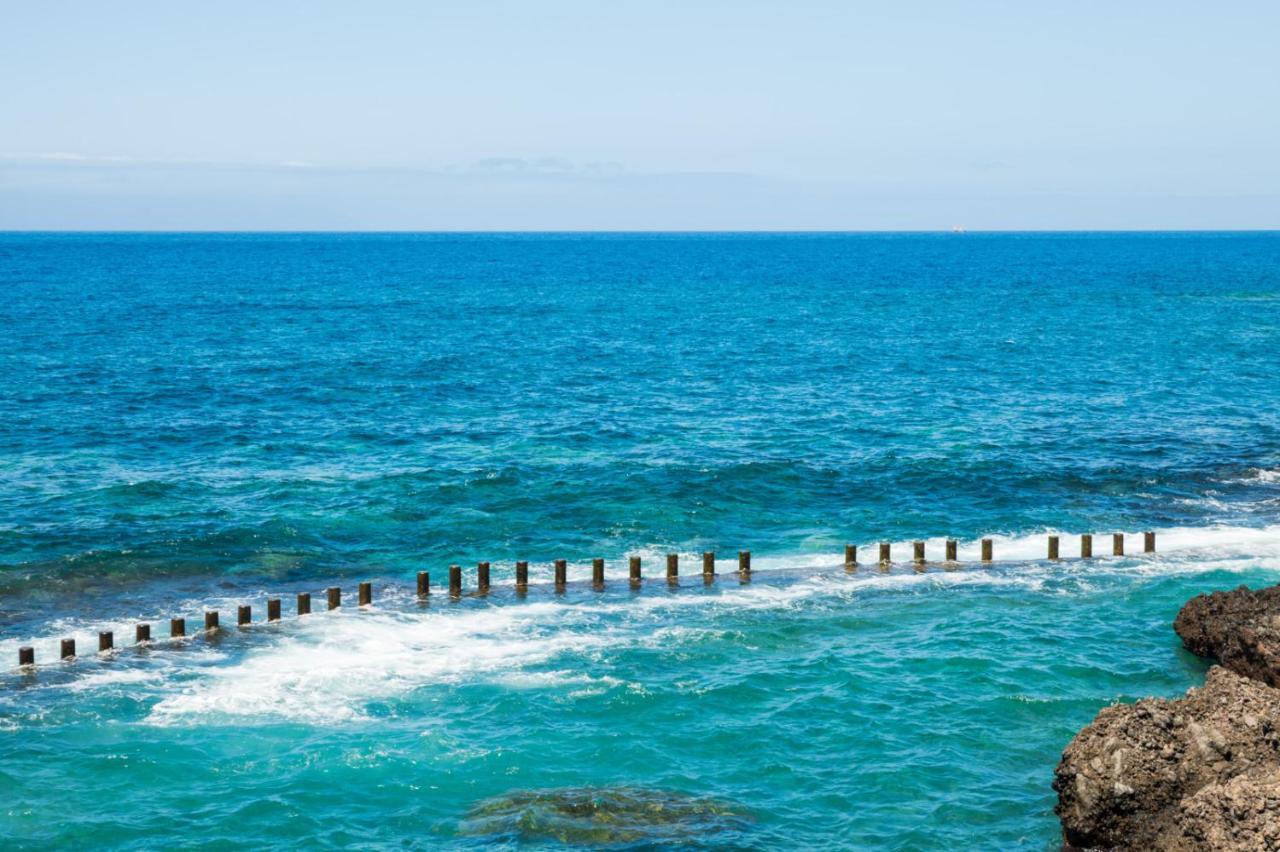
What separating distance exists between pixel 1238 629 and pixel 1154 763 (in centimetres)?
1126

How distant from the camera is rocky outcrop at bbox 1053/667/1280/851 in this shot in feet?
92.9

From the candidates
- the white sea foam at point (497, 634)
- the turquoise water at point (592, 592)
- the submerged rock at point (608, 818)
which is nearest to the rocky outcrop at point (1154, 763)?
the turquoise water at point (592, 592)

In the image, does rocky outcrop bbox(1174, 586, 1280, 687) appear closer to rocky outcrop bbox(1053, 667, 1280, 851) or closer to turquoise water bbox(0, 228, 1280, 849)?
turquoise water bbox(0, 228, 1280, 849)

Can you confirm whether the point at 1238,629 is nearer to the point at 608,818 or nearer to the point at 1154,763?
the point at 1154,763

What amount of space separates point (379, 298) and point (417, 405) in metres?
104

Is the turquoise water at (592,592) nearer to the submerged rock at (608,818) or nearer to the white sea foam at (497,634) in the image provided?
the white sea foam at (497,634)

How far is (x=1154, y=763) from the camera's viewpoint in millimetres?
28656

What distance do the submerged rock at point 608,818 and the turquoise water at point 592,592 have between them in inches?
12.8

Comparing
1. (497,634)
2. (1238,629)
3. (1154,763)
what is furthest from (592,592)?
(1154,763)

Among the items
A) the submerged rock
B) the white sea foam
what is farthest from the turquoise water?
the submerged rock

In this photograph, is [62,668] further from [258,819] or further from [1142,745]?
[1142,745]

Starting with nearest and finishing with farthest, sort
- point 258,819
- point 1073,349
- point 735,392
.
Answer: point 258,819
point 735,392
point 1073,349

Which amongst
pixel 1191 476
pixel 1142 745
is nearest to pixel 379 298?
pixel 1191 476

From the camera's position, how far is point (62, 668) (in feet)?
130
